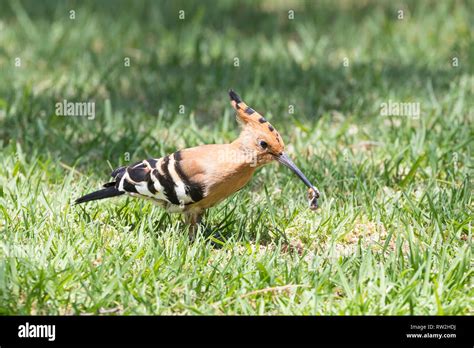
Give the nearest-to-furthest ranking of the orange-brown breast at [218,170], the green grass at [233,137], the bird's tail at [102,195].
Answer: the green grass at [233,137]
the orange-brown breast at [218,170]
the bird's tail at [102,195]

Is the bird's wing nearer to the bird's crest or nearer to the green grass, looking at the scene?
the green grass

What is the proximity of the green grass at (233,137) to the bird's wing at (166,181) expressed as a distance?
0.17 metres

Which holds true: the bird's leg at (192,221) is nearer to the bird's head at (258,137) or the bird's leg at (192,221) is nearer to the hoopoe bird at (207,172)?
the hoopoe bird at (207,172)

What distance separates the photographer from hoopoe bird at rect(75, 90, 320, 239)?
13.8ft

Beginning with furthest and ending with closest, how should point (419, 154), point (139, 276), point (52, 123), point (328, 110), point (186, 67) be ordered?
point (186, 67) < point (328, 110) < point (52, 123) < point (419, 154) < point (139, 276)

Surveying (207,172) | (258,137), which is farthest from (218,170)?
(258,137)

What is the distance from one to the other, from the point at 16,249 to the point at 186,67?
12.1 ft

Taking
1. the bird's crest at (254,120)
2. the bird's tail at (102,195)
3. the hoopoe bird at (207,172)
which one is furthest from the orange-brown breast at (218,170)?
the bird's tail at (102,195)

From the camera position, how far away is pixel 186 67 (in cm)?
738

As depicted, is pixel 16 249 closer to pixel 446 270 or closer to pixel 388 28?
pixel 446 270

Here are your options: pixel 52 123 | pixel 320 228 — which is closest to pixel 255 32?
pixel 52 123

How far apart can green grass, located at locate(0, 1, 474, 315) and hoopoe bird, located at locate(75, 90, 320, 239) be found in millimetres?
172

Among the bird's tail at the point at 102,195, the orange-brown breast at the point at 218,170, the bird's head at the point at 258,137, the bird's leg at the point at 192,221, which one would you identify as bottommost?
the bird's leg at the point at 192,221

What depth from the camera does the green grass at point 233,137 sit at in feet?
12.2
